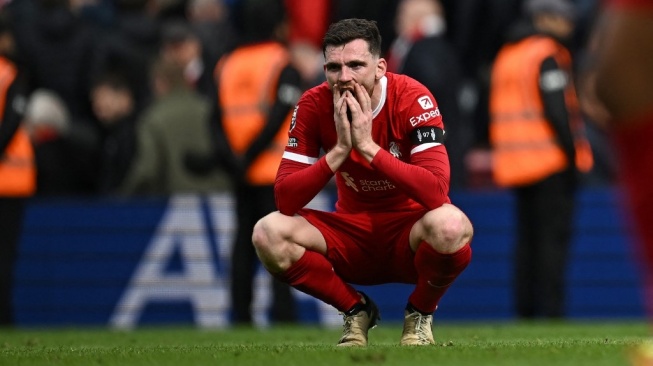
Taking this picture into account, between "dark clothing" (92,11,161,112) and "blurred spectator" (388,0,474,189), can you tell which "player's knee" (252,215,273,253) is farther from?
"dark clothing" (92,11,161,112)

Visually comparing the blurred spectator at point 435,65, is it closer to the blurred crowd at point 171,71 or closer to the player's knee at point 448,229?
the blurred crowd at point 171,71

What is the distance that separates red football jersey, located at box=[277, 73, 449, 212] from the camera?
6.85 meters

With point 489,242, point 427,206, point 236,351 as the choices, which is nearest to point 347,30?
point 427,206

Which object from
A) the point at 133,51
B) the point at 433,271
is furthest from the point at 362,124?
the point at 133,51

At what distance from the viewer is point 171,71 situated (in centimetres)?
1284

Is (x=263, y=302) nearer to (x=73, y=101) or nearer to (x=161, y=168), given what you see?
(x=161, y=168)

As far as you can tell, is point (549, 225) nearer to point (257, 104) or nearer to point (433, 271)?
point (257, 104)

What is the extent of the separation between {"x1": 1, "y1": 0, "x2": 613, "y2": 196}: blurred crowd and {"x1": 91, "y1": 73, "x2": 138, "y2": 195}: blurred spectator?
1 centimetres

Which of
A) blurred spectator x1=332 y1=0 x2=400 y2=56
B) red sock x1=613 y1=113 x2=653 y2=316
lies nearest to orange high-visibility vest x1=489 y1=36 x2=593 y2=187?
blurred spectator x1=332 y1=0 x2=400 y2=56

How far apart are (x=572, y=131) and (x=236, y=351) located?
16.4ft

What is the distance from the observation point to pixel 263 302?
11.8m

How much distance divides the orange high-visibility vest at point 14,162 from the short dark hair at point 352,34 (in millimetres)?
4622

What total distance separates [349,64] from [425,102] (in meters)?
0.43

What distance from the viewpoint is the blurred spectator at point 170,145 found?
12.6 metres
